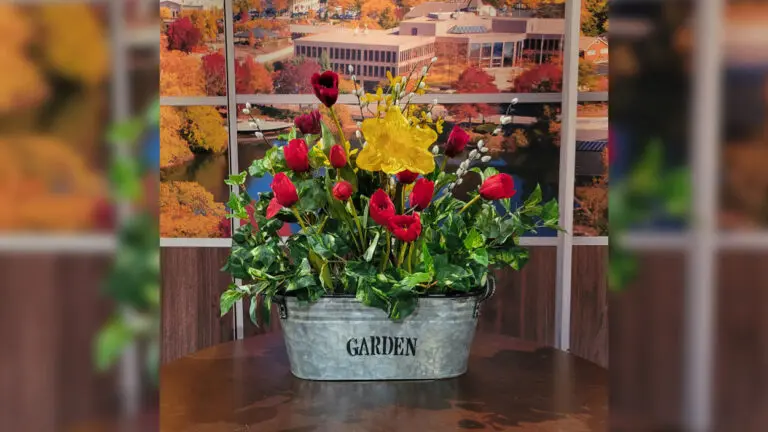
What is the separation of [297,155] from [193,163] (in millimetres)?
1484

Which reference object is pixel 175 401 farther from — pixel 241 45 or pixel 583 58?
pixel 583 58

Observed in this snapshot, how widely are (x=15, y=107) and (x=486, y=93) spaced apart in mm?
2259

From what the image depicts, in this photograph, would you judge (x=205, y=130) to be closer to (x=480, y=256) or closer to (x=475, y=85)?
(x=475, y=85)

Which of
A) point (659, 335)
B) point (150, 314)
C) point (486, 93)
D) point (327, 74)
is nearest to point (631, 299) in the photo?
point (659, 335)

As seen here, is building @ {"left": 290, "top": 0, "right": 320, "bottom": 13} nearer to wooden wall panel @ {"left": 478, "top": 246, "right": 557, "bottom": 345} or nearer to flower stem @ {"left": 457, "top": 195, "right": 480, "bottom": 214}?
wooden wall panel @ {"left": 478, "top": 246, "right": 557, "bottom": 345}

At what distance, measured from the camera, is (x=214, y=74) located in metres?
2.41

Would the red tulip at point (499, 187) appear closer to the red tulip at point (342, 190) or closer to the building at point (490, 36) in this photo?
the red tulip at point (342, 190)

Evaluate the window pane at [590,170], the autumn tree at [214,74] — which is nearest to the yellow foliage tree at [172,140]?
the autumn tree at [214,74]

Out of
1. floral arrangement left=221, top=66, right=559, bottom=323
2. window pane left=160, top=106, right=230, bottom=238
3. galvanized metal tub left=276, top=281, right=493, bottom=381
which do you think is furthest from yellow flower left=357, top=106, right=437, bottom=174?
window pane left=160, top=106, right=230, bottom=238

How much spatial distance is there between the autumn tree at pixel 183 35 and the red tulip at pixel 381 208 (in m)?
1.66

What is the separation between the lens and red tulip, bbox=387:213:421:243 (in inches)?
38.4

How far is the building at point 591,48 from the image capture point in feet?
7.61

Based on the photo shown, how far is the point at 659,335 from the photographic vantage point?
0.70 feet

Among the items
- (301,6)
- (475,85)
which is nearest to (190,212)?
(301,6)
